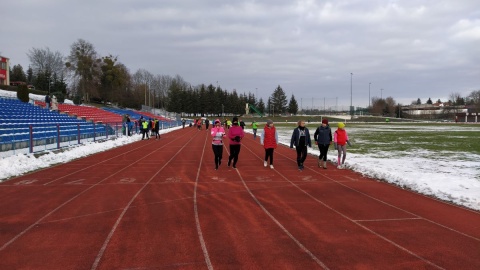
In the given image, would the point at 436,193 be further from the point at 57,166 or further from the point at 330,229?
the point at 57,166

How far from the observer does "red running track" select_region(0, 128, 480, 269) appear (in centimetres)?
467

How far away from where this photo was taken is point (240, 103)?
133m

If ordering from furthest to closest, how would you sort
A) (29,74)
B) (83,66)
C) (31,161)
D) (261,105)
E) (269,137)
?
(261,105) < (29,74) < (83,66) < (31,161) < (269,137)

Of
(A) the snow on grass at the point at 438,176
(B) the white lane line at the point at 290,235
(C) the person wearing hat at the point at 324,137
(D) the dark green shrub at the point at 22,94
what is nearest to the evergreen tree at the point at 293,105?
(D) the dark green shrub at the point at 22,94

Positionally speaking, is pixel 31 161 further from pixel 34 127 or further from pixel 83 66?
pixel 83 66

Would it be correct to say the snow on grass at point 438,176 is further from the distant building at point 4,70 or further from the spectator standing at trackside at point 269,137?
the distant building at point 4,70

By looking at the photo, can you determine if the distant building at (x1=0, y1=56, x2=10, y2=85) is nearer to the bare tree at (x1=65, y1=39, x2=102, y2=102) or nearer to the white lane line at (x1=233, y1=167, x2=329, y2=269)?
the bare tree at (x1=65, y1=39, x2=102, y2=102)

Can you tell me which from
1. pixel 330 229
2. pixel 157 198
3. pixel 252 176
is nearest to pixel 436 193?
pixel 330 229

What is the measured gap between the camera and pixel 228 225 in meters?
6.13

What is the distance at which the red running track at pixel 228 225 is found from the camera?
15.3ft

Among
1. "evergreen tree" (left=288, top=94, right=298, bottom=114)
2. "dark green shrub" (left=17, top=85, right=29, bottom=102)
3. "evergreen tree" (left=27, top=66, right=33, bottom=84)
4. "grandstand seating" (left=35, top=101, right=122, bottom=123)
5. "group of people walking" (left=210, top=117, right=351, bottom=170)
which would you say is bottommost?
"group of people walking" (left=210, top=117, right=351, bottom=170)

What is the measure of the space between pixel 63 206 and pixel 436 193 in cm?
819

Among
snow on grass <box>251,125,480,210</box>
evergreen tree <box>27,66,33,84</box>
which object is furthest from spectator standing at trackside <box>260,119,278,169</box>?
evergreen tree <box>27,66,33,84</box>

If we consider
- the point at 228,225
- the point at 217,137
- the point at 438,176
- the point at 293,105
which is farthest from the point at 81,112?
the point at 293,105
